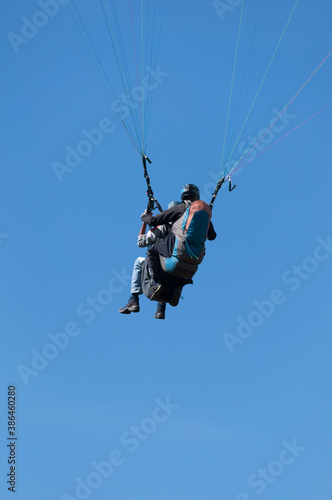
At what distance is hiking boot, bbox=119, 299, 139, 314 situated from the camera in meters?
15.8

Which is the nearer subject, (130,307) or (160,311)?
(160,311)

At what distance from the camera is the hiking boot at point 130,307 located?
15.8 m

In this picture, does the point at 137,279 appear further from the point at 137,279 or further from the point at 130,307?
the point at 130,307

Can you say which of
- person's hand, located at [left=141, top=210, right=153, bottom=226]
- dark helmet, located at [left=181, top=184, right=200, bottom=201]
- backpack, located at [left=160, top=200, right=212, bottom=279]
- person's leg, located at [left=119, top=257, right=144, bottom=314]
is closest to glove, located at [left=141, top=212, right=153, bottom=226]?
person's hand, located at [left=141, top=210, right=153, bottom=226]

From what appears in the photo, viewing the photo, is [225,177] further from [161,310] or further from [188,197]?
[161,310]

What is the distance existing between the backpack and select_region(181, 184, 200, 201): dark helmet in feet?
1.48

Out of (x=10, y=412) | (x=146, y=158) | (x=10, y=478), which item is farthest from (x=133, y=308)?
(x=10, y=478)

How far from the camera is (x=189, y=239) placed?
14.7 m

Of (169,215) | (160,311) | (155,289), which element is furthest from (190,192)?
(160,311)

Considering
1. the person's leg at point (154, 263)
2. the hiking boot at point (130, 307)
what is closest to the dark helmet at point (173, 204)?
the person's leg at point (154, 263)

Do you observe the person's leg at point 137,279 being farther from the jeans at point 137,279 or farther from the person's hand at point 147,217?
the person's hand at point 147,217

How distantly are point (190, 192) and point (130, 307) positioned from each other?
8.22 feet

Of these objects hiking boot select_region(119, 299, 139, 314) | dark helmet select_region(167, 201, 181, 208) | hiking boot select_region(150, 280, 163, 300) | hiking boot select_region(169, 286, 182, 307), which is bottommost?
hiking boot select_region(169, 286, 182, 307)

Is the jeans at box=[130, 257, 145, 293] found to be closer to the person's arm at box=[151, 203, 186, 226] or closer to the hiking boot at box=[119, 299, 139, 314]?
the hiking boot at box=[119, 299, 139, 314]
